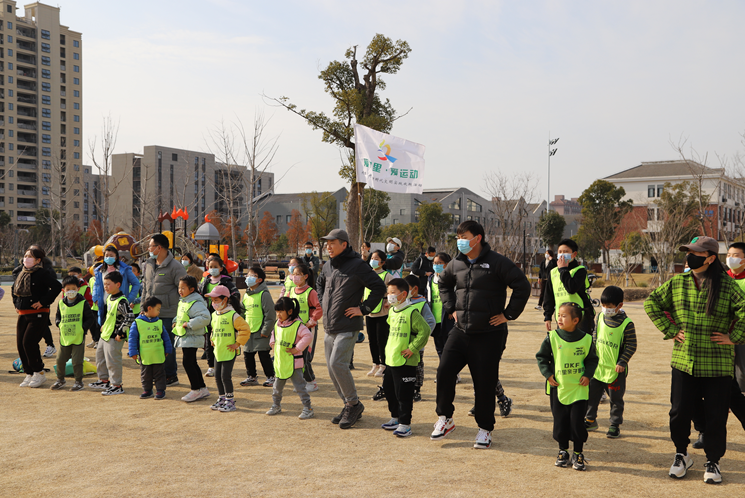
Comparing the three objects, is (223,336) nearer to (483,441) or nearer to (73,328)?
(73,328)

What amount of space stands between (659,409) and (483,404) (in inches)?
102

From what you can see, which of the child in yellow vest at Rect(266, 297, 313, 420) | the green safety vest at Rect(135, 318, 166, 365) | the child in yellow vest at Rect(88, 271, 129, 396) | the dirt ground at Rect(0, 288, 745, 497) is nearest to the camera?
the dirt ground at Rect(0, 288, 745, 497)

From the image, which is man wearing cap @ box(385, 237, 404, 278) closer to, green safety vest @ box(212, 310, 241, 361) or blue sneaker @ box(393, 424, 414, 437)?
green safety vest @ box(212, 310, 241, 361)

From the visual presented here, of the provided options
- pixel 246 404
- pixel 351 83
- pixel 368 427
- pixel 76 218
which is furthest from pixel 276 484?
pixel 76 218

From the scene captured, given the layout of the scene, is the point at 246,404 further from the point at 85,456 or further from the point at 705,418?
the point at 705,418

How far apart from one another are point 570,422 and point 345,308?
2209 millimetres

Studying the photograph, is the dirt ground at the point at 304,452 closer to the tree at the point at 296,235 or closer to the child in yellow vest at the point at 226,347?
the child in yellow vest at the point at 226,347

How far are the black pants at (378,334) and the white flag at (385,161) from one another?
Answer: 5000mm

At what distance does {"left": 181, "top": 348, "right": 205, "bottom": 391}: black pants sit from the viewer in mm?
6539

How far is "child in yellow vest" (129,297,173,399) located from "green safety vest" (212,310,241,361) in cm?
84

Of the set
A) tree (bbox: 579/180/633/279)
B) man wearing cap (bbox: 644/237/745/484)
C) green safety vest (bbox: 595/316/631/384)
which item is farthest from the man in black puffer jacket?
tree (bbox: 579/180/633/279)

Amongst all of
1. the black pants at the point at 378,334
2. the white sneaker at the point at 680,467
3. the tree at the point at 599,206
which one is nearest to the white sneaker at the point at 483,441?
the white sneaker at the point at 680,467

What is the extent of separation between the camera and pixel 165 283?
7254mm

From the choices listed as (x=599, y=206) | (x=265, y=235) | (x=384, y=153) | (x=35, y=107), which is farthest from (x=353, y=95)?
(x=35, y=107)
